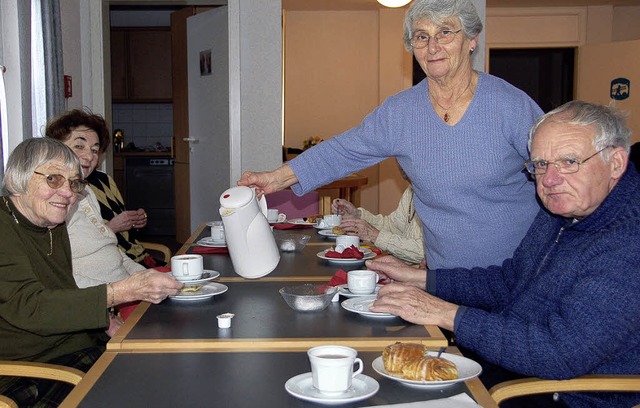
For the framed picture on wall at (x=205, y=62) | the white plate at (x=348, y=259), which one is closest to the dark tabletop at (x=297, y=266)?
the white plate at (x=348, y=259)

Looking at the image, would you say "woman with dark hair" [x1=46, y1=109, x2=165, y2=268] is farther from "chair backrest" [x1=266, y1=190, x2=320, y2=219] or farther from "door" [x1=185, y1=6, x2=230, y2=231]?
"door" [x1=185, y1=6, x2=230, y2=231]

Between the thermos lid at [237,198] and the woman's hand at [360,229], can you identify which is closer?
the thermos lid at [237,198]

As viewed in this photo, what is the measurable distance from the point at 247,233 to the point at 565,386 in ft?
3.09

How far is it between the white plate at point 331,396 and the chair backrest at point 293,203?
9.14 ft

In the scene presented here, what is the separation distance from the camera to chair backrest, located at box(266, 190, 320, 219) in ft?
13.5

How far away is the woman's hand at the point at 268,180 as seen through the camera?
2.43m

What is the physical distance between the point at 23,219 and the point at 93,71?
3.38 meters

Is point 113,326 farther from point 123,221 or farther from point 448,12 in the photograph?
point 448,12

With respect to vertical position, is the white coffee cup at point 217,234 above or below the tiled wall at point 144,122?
below

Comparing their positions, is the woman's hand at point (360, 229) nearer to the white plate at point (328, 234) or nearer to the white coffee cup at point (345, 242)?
the white plate at point (328, 234)

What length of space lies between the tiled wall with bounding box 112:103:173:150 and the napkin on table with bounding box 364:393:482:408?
26.5ft

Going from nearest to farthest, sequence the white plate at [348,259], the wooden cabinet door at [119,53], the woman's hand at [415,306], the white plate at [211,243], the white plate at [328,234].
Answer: the woman's hand at [415,306] < the white plate at [348,259] < the white plate at [211,243] < the white plate at [328,234] < the wooden cabinet door at [119,53]

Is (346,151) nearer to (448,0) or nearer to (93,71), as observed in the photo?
(448,0)

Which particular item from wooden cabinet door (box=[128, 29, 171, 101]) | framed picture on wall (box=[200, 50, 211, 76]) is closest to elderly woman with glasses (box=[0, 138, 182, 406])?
framed picture on wall (box=[200, 50, 211, 76])
